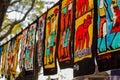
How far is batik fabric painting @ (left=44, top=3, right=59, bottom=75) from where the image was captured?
23.8 feet

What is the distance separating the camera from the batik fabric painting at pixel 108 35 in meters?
4.78

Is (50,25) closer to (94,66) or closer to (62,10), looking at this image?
(62,10)

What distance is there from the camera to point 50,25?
7.76 meters

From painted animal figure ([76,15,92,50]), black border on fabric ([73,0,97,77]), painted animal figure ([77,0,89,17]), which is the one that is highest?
painted animal figure ([77,0,89,17])

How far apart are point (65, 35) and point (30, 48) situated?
294cm

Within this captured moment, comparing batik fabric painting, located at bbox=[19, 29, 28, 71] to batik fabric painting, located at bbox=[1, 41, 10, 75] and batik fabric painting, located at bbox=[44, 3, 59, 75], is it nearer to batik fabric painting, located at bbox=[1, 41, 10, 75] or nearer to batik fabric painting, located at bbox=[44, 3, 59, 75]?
batik fabric painting, located at bbox=[1, 41, 10, 75]

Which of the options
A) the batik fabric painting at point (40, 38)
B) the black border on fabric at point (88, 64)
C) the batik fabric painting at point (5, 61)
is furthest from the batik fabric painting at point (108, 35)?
the batik fabric painting at point (5, 61)

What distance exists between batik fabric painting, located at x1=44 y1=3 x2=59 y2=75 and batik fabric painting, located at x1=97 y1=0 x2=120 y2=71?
6.85 feet

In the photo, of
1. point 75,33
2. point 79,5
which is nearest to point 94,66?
point 75,33

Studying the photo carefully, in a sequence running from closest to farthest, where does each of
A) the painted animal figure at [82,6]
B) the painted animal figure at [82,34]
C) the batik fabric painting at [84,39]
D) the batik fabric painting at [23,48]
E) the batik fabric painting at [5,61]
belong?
the batik fabric painting at [84,39] < the painted animal figure at [82,34] < the painted animal figure at [82,6] < the batik fabric painting at [23,48] < the batik fabric painting at [5,61]

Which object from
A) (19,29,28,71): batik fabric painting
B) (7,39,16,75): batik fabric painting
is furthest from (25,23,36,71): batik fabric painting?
(7,39,16,75): batik fabric painting

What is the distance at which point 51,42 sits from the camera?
750 cm

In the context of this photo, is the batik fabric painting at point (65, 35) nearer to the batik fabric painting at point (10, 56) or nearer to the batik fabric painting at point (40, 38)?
the batik fabric painting at point (40, 38)

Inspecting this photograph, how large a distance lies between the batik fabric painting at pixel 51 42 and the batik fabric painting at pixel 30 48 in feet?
4.28
